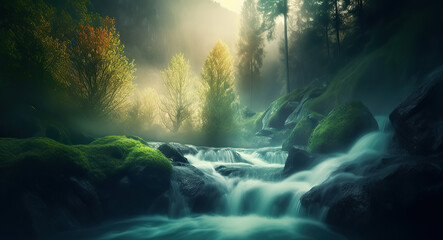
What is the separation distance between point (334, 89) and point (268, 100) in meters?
34.3

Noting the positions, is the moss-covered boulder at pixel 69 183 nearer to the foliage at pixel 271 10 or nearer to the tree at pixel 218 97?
the tree at pixel 218 97

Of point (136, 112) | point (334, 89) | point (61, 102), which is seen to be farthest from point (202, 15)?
point (61, 102)

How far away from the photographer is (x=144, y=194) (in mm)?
6961

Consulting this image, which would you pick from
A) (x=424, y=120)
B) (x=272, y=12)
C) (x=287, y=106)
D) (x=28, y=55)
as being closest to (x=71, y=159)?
(x=28, y=55)

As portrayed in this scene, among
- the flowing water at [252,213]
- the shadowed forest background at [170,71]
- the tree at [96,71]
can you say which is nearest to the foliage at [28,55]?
the shadowed forest background at [170,71]

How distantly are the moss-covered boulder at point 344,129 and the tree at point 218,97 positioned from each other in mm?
9552

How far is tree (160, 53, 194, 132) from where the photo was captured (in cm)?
2105

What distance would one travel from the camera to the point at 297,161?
877cm

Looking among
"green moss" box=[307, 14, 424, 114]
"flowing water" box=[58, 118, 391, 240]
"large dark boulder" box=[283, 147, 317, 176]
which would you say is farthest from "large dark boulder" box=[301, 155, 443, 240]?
"green moss" box=[307, 14, 424, 114]

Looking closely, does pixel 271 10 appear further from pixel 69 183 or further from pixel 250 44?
pixel 69 183

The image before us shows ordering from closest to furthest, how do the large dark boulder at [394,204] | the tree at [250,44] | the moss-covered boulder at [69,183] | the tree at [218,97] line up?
the large dark boulder at [394,204]
the moss-covered boulder at [69,183]
the tree at [218,97]
the tree at [250,44]

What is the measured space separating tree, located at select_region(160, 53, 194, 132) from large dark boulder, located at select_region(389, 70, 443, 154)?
17.1m

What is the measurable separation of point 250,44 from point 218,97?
81.0ft

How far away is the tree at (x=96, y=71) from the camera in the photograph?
14828 mm
